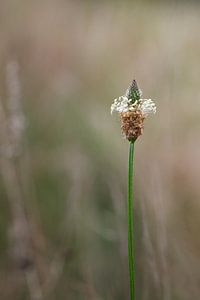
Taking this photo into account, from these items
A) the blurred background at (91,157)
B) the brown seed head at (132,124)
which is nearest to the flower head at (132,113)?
the brown seed head at (132,124)

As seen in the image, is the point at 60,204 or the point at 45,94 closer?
the point at 60,204

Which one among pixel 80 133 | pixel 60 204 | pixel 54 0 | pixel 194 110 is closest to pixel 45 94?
pixel 80 133

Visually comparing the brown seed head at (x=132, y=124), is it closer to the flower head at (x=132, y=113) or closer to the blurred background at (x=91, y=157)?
the flower head at (x=132, y=113)

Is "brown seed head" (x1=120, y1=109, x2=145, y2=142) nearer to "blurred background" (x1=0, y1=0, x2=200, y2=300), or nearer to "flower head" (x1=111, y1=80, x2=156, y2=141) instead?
"flower head" (x1=111, y1=80, x2=156, y2=141)

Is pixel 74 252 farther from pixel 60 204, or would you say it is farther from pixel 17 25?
pixel 17 25

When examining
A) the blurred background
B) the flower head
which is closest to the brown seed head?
the flower head

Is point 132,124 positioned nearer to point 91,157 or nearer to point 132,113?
point 132,113
